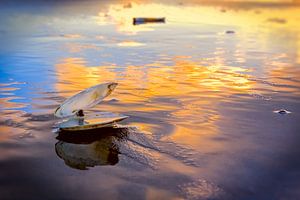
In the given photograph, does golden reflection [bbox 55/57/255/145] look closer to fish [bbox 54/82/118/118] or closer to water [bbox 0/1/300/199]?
water [bbox 0/1/300/199]

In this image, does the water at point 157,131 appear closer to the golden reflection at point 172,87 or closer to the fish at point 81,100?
the golden reflection at point 172,87

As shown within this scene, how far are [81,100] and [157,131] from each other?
83.4 inches

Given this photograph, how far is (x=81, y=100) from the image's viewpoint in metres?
11.4

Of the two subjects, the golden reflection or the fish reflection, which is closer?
the fish reflection

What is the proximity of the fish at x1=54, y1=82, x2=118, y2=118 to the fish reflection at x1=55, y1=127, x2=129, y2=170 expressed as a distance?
61 cm

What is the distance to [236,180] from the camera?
8586mm

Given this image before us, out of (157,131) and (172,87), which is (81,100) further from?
(172,87)

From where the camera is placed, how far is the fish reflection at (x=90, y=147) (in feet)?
30.8

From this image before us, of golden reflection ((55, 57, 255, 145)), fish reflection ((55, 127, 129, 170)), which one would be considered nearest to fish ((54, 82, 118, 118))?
fish reflection ((55, 127, 129, 170))

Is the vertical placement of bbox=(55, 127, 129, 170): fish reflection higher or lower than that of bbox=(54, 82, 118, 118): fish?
lower

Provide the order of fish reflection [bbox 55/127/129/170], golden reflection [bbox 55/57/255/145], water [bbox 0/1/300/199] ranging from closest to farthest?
water [bbox 0/1/300/199]
fish reflection [bbox 55/127/129/170]
golden reflection [bbox 55/57/255/145]

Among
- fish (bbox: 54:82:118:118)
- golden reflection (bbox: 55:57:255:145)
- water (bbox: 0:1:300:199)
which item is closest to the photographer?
water (bbox: 0:1:300:199)

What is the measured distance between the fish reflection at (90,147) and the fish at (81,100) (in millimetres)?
608

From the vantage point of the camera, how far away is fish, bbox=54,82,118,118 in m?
11.2
